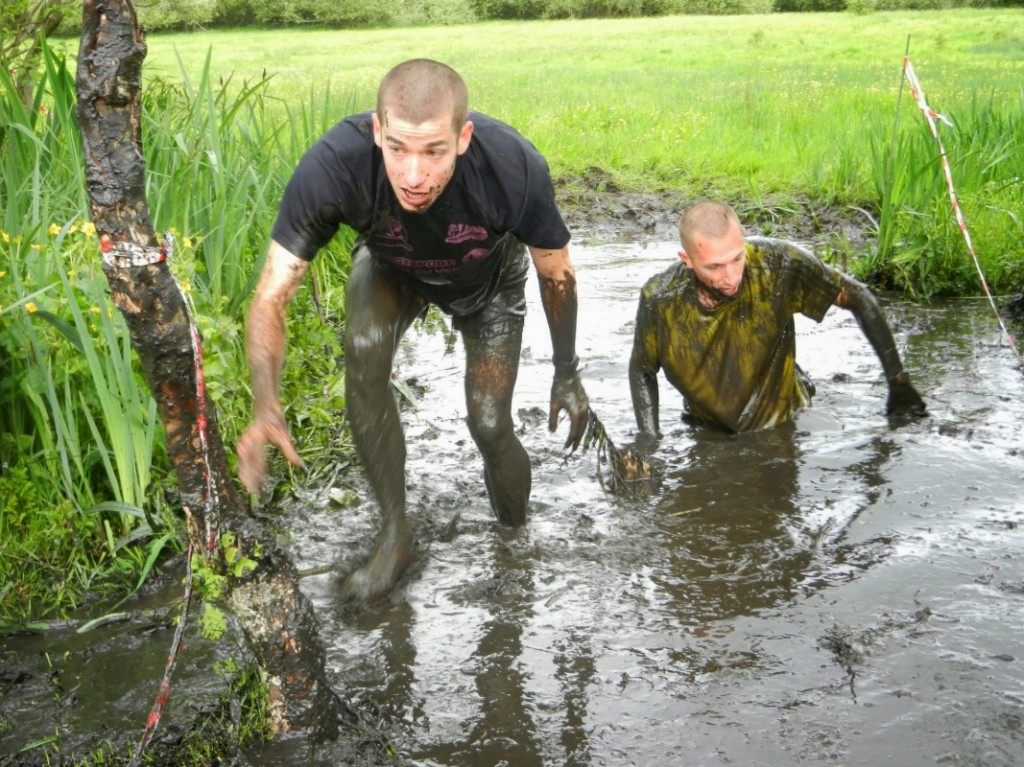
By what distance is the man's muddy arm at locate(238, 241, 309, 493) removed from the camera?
2666 mm

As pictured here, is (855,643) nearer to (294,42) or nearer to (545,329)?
(545,329)

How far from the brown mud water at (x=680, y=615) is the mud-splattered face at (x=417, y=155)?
4.42 feet

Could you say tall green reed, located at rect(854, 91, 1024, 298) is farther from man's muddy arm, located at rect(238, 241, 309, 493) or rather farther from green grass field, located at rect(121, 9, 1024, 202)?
man's muddy arm, located at rect(238, 241, 309, 493)

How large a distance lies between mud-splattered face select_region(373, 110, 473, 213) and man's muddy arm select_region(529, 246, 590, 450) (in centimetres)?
55

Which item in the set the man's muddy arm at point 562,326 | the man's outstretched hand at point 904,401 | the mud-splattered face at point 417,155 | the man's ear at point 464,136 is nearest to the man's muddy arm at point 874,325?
the man's outstretched hand at point 904,401

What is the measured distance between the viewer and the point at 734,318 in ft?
15.7

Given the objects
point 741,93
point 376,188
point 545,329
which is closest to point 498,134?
point 376,188

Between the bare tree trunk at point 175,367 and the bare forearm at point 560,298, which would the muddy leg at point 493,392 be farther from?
the bare tree trunk at point 175,367

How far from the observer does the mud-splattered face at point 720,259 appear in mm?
4410

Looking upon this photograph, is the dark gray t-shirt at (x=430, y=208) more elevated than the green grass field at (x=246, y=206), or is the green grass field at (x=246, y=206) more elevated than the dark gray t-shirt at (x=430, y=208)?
the dark gray t-shirt at (x=430, y=208)

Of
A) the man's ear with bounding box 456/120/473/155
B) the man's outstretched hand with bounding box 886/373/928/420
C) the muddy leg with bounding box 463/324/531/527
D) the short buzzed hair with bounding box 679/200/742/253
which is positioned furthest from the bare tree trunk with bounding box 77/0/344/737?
the man's outstretched hand with bounding box 886/373/928/420

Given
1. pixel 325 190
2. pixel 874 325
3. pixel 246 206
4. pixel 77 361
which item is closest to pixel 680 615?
pixel 325 190

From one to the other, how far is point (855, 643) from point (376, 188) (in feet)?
6.24

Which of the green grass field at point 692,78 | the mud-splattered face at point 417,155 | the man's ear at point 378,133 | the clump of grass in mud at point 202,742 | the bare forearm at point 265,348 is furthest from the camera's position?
the green grass field at point 692,78
